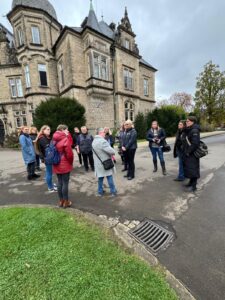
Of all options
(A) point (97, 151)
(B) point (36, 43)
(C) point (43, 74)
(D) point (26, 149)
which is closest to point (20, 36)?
(B) point (36, 43)

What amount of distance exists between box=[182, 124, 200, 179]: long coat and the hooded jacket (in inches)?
122

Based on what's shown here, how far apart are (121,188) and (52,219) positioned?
229 centimetres

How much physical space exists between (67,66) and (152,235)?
57.8ft

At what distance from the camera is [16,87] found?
20.4 m

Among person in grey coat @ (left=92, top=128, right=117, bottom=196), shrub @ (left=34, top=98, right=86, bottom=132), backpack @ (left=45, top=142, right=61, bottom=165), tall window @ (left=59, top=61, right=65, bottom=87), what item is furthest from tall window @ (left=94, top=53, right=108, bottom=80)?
backpack @ (left=45, top=142, right=61, bottom=165)

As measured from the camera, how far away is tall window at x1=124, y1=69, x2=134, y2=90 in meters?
19.6

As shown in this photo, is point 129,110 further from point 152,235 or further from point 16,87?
point 152,235

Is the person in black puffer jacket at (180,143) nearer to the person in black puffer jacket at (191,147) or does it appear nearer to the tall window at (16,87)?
the person in black puffer jacket at (191,147)

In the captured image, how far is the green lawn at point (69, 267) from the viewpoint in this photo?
1.77 m

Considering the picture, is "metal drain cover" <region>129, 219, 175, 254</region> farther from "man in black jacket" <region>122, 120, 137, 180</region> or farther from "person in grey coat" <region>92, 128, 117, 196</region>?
"man in black jacket" <region>122, 120, 137, 180</region>

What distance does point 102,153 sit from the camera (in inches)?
162

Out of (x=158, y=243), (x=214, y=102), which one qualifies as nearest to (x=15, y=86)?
(x=158, y=243)

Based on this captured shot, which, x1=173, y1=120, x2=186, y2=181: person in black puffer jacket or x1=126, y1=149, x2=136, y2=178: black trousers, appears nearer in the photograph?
x1=173, y1=120, x2=186, y2=181: person in black puffer jacket

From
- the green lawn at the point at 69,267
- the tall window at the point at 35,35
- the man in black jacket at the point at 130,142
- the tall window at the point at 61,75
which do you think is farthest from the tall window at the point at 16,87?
the green lawn at the point at 69,267
